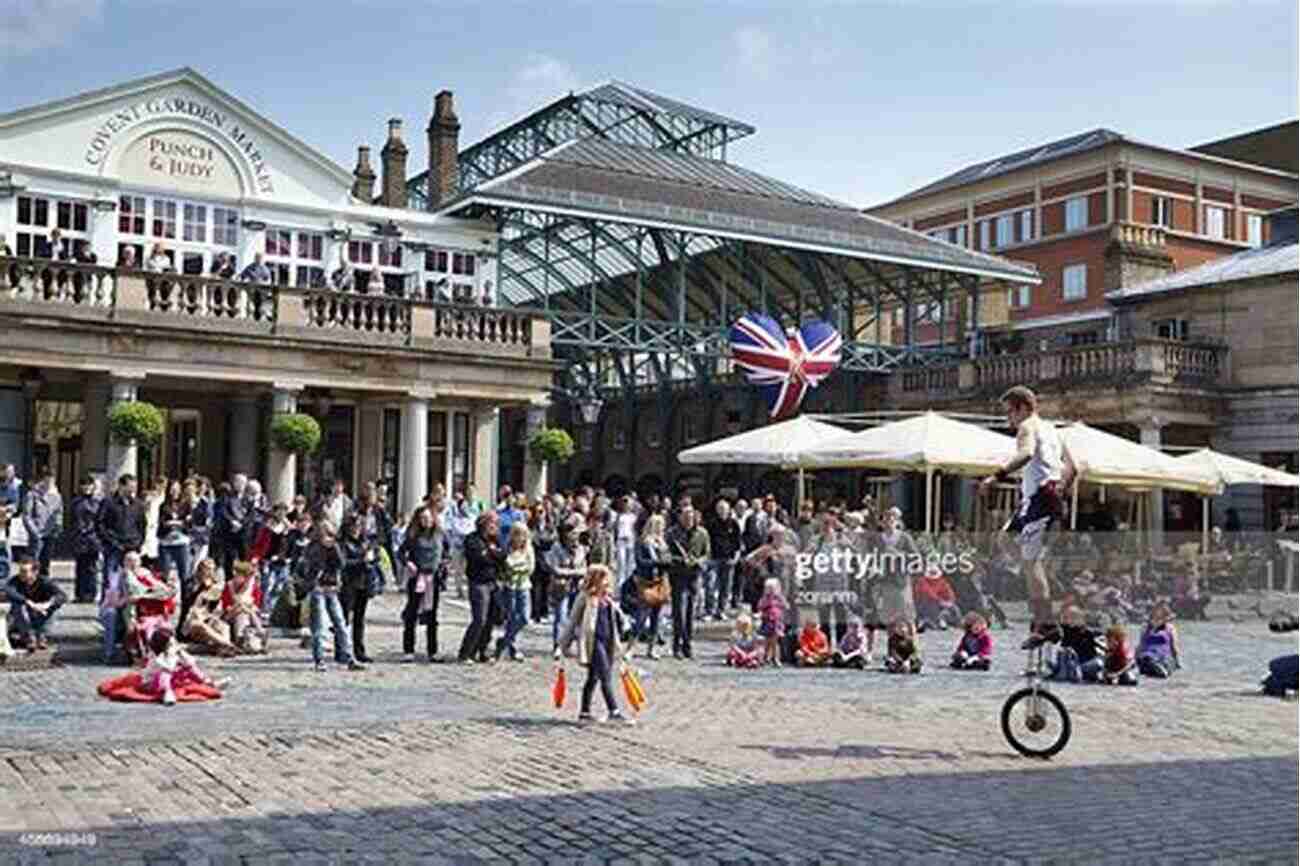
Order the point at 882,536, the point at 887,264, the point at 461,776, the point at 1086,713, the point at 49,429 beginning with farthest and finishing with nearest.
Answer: the point at 887,264
the point at 49,429
the point at 882,536
the point at 1086,713
the point at 461,776

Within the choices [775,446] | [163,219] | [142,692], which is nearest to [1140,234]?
[775,446]

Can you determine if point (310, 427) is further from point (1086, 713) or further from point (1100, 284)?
point (1100, 284)

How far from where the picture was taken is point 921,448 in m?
21.3

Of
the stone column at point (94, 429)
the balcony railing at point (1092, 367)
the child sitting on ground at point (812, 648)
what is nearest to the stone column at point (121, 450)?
the stone column at point (94, 429)

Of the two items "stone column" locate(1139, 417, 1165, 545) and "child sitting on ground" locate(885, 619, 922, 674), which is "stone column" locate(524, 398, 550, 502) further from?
"child sitting on ground" locate(885, 619, 922, 674)

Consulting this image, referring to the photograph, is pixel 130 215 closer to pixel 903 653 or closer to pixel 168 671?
pixel 168 671

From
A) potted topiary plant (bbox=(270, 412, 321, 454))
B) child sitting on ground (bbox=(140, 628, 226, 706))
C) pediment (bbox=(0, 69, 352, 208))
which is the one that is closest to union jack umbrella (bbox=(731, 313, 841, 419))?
potted topiary plant (bbox=(270, 412, 321, 454))

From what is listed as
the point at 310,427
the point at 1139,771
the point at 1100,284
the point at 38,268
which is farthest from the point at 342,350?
the point at 1100,284

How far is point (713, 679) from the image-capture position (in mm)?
16016

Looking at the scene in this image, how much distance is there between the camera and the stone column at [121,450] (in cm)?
2508

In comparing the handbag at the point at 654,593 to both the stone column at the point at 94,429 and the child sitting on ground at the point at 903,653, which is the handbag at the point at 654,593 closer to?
the child sitting on ground at the point at 903,653

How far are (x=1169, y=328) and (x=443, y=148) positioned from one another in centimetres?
1821

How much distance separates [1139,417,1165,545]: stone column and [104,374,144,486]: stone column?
1901 centimetres

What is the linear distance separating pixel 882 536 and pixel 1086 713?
6.13 m
